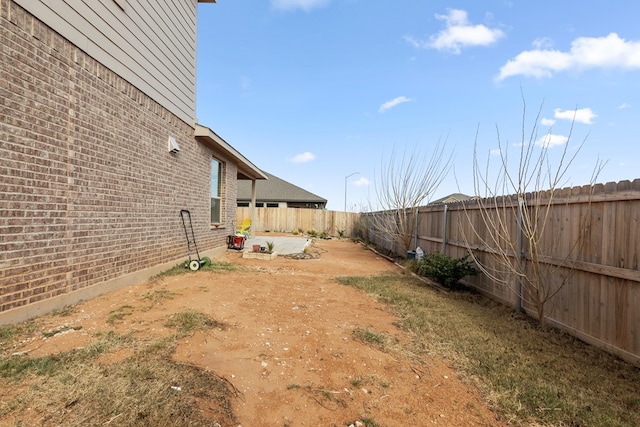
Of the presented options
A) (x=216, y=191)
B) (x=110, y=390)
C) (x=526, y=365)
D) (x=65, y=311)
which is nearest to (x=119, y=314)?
(x=65, y=311)

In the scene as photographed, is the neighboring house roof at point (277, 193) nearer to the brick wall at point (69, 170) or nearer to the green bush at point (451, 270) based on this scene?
the brick wall at point (69, 170)

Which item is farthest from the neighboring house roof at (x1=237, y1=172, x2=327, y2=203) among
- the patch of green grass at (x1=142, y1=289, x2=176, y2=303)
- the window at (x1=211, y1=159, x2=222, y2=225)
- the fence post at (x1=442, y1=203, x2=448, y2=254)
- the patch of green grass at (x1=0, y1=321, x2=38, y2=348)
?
the patch of green grass at (x1=0, y1=321, x2=38, y2=348)

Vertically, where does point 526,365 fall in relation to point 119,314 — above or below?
below

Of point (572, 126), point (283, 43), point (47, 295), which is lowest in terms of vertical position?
point (47, 295)

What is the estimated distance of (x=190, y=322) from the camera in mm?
3551

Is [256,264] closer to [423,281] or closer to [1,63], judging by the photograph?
[423,281]

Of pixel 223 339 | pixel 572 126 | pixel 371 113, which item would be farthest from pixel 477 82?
pixel 223 339

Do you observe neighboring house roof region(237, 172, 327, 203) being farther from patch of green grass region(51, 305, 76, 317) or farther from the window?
patch of green grass region(51, 305, 76, 317)

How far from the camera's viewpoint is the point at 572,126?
3846 millimetres

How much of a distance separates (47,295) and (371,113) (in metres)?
14.2

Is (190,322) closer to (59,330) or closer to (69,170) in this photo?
(59,330)

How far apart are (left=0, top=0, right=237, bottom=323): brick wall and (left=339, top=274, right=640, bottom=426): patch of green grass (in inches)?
173

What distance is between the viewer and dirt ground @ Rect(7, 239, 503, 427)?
219cm

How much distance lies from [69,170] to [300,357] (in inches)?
146
